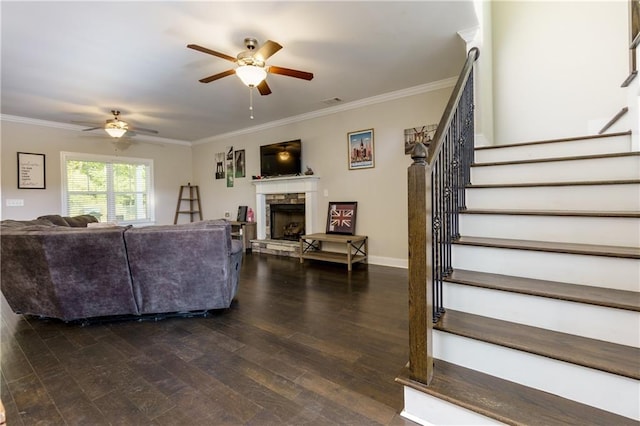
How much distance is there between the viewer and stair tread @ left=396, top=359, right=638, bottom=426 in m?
1.17

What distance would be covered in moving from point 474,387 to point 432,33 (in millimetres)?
3088

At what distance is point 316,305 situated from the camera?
10.1ft

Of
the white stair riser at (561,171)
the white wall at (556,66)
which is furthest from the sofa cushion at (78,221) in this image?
the white wall at (556,66)

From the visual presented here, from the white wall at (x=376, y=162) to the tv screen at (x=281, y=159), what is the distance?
16 centimetres

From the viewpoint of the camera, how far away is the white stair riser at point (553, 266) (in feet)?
5.02

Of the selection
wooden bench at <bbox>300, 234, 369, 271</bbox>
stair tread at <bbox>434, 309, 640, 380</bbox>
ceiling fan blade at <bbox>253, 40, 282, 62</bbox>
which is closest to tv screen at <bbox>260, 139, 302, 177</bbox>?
wooden bench at <bbox>300, 234, 369, 271</bbox>

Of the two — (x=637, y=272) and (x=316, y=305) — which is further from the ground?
(x=637, y=272)

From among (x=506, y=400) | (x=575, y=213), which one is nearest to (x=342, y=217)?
(x=575, y=213)

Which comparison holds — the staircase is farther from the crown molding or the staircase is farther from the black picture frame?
the black picture frame

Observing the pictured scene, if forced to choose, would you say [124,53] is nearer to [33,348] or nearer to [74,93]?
[74,93]

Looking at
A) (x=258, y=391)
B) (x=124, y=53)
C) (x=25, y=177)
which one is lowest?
(x=258, y=391)

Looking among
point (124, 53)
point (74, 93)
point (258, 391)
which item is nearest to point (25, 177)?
point (74, 93)

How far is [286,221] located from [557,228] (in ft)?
16.5

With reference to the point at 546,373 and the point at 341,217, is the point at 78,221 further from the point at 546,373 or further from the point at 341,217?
the point at 546,373
